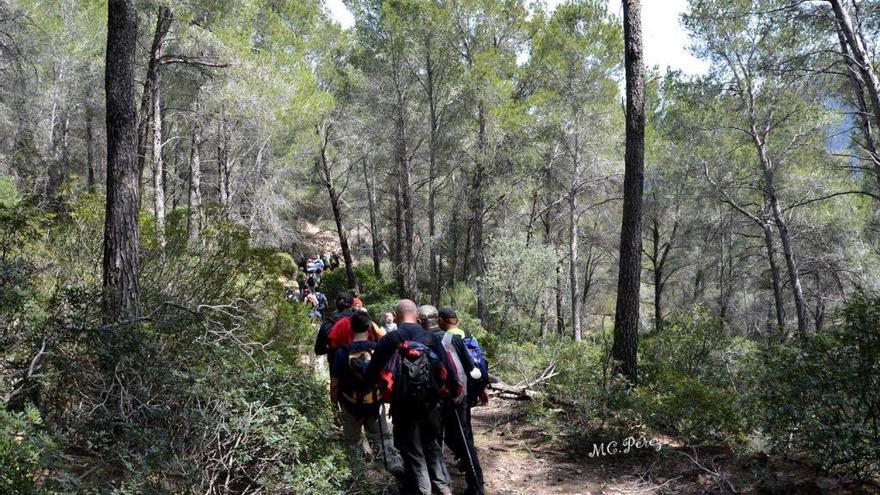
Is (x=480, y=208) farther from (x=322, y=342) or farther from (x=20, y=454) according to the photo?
(x=20, y=454)

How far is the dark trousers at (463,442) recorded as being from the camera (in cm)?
448

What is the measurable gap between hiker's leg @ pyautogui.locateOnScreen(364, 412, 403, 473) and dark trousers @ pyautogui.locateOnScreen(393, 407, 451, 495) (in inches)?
25.4

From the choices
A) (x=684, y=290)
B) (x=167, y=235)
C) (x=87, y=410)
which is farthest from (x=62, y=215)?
(x=684, y=290)

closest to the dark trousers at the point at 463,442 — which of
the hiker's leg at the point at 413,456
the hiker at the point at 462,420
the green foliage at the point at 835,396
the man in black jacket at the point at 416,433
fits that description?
the hiker at the point at 462,420

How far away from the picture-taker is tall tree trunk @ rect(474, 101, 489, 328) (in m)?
17.1

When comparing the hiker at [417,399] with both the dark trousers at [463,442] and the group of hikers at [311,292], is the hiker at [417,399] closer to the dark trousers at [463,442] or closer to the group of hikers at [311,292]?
the dark trousers at [463,442]

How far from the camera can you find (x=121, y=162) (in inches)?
194

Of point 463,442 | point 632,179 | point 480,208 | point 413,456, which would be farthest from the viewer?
point 480,208

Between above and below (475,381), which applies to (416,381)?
above

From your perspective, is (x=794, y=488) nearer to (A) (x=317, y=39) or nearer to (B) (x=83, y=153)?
(A) (x=317, y=39)

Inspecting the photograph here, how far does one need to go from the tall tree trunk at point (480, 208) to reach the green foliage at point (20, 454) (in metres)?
13.7

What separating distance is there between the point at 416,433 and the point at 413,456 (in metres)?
0.17

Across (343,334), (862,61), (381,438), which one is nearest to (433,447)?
(381,438)
